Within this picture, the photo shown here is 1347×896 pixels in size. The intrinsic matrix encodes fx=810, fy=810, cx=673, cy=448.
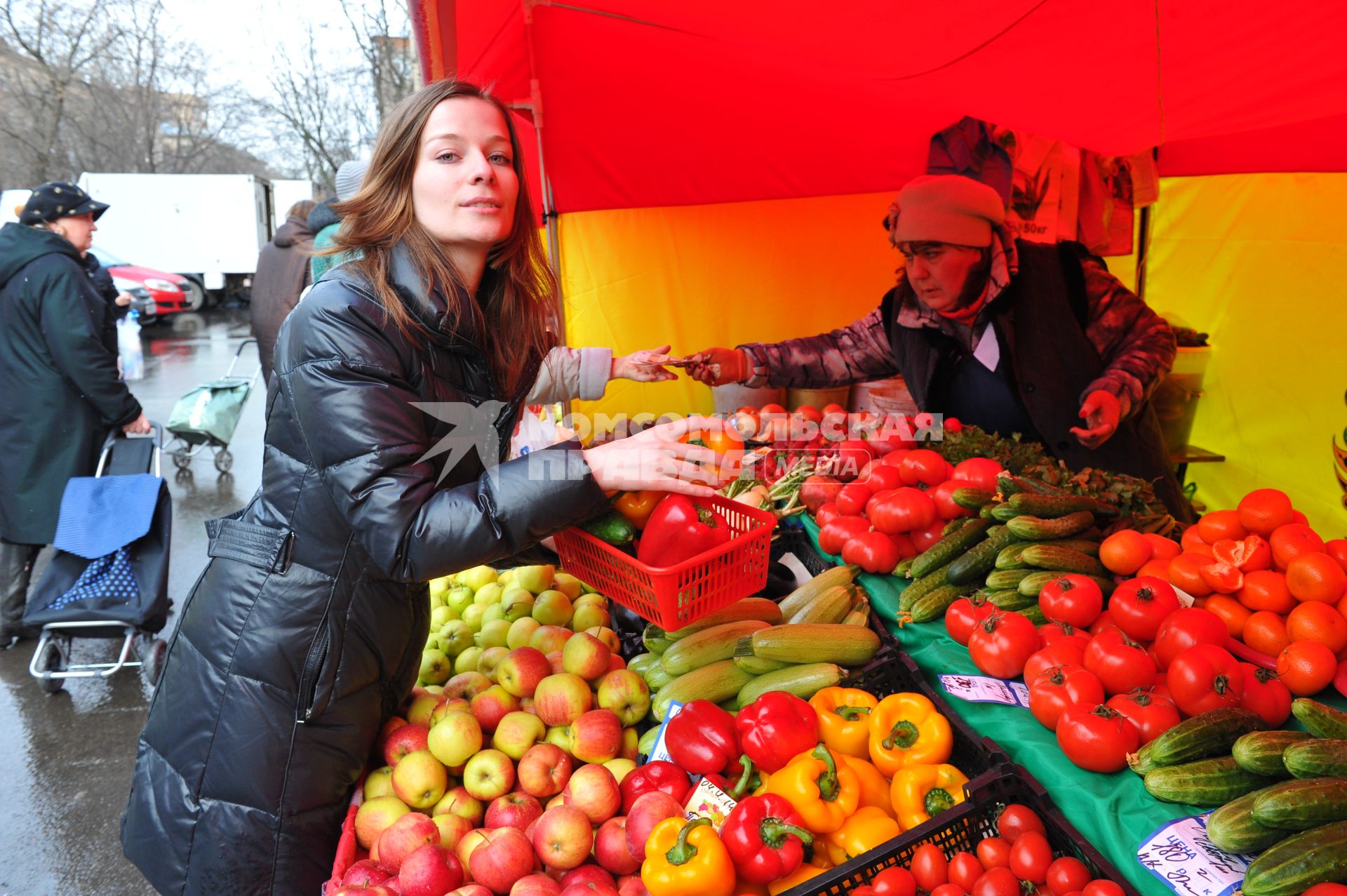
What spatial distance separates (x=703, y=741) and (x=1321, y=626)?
142 centimetres

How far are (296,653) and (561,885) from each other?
0.81 metres

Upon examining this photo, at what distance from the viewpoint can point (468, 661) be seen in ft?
8.96

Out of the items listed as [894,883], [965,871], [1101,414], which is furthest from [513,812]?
[1101,414]

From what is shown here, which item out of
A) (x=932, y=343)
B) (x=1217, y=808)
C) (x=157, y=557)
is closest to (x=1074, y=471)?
(x=932, y=343)

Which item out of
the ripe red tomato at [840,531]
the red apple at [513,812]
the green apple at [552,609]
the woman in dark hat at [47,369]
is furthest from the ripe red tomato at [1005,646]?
the woman in dark hat at [47,369]

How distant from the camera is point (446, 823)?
6.57 feet

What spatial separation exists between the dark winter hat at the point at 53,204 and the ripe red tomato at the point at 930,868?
5217 mm

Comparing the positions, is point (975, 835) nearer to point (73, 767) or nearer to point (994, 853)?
point (994, 853)

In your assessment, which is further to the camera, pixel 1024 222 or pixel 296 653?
pixel 1024 222

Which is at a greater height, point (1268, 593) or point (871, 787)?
point (1268, 593)

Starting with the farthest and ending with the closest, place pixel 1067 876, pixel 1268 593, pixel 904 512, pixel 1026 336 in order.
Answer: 1. pixel 1026 336
2. pixel 904 512
3. pixel 1268 593
4. pixel 1067 876

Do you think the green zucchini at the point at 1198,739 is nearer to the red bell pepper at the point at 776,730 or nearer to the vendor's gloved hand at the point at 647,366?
the red bell pepper at the point at 776,730

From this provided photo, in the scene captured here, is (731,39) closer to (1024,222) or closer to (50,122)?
(1024,222)

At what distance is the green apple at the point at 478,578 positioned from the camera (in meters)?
3.28
